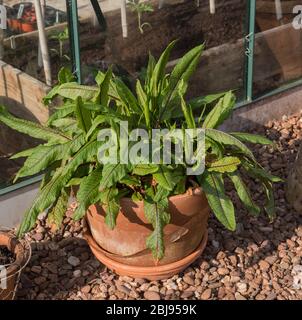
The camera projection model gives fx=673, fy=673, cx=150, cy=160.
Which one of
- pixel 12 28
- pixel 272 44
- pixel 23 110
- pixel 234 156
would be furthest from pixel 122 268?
pixel 272 44

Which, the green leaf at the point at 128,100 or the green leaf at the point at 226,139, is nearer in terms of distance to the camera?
the green leaf at the point at 226,139

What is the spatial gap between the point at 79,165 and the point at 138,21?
3.97 ft

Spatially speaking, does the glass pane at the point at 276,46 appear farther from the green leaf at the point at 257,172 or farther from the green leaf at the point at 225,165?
the green leaf at the point at 225,165

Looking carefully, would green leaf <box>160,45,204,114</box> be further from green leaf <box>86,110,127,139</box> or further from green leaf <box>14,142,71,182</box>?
green leaf <box>14,142,71,182</box>

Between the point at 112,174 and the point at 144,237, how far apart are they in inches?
19.0

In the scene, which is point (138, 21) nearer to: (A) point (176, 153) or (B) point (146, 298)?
(A) point (176, 153)

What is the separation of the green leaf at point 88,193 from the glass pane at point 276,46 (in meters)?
2.09

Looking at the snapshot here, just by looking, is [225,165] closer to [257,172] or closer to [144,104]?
[257,172]

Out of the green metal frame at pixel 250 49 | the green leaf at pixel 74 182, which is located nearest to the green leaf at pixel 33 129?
the green leaf at pixel 74 182

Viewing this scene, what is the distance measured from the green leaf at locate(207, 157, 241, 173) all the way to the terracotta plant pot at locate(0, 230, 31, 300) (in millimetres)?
1079

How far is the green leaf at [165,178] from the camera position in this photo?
Result: 328 cm

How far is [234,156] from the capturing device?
143 inches

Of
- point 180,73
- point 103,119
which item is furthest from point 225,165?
point 103,119

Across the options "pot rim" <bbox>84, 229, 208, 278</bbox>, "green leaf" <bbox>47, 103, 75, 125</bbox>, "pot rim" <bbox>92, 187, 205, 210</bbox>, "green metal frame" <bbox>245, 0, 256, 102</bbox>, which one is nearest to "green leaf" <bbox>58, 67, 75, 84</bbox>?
"green leaf" <bbox>47, 103, 75, 125</bbox>
